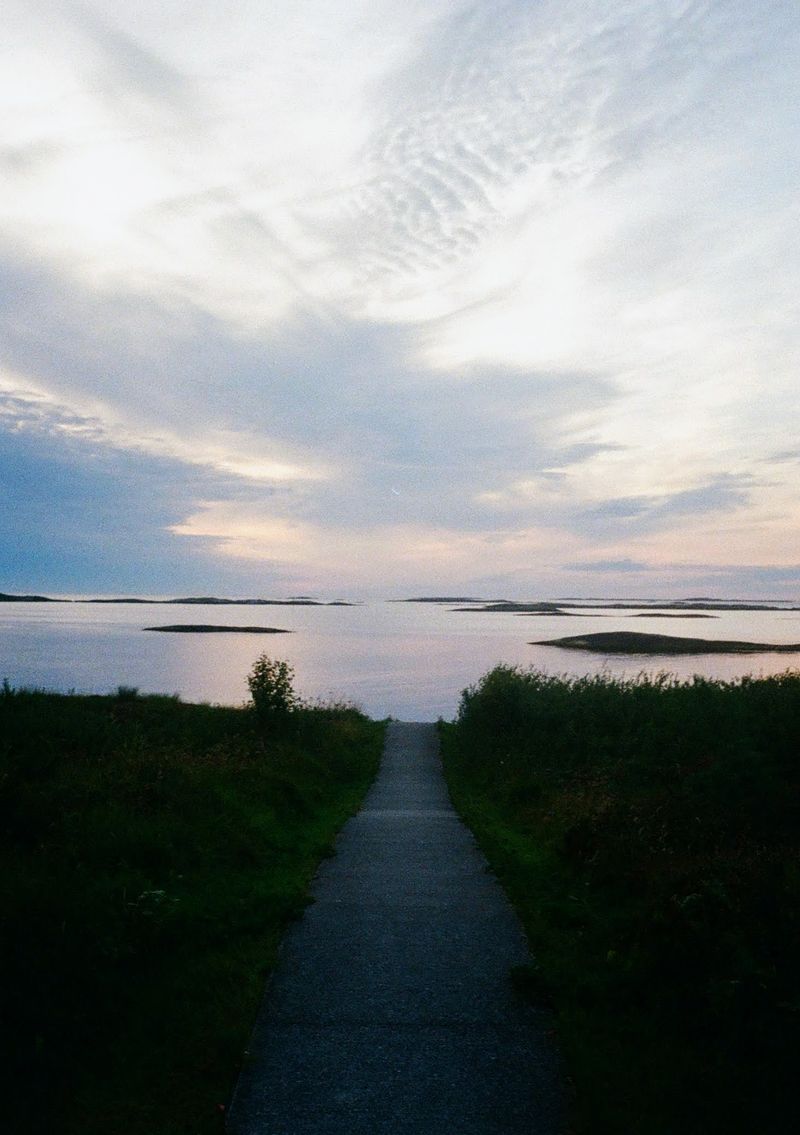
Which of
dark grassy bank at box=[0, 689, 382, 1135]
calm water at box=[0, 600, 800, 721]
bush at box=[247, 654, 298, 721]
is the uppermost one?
bush at box=[247, 654, 298, 721]

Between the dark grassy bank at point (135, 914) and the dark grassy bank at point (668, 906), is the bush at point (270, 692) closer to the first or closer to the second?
the dark grassy bank at point (135, 914)

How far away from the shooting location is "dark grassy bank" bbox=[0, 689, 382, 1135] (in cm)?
509

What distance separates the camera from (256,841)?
11000 millimetres

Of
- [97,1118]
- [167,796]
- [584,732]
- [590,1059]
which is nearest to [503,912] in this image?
[590,1059]

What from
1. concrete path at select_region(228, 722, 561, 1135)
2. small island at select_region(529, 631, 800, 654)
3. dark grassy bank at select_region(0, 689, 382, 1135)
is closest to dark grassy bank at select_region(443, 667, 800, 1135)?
concrete path at select_region(228, 722, 561, 1135)

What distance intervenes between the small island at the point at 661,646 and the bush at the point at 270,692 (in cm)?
6757

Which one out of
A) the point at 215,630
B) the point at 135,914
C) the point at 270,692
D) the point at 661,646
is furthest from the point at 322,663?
the point at 135,914

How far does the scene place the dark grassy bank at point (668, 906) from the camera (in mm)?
5145

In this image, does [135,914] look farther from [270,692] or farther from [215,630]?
[215,630]

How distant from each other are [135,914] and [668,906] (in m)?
4.88

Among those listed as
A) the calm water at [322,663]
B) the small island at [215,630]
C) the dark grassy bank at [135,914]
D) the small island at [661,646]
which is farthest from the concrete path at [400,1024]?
the small island at [215,630]

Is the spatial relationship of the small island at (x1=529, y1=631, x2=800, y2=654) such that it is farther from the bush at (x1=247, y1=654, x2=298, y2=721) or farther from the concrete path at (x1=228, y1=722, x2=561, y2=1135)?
the concrete path at (x1=228, y1=722, x2=561, y2=1135)

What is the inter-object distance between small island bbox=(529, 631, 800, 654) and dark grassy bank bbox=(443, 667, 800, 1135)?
2788 inches

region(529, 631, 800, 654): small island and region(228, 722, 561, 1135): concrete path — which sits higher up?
region(228, 722, 561, 1135): concrete path
